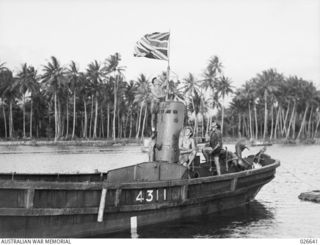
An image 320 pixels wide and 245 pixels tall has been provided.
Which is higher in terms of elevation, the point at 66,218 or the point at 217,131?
the point at 217,131

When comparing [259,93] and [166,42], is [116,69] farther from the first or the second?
[166,42]

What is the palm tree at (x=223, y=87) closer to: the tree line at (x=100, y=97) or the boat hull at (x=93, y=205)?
the tree line at (x=100, y=97)

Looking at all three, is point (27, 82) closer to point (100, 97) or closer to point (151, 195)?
point (100, 97)

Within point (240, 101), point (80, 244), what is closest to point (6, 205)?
point (80, 244)

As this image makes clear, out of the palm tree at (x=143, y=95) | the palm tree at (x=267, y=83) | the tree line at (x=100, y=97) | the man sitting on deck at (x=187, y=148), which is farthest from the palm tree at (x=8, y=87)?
the man sitting on deck at (x=187, y=148)

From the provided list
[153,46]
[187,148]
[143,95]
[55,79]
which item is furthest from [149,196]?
[143,95]

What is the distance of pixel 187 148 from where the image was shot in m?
15.7

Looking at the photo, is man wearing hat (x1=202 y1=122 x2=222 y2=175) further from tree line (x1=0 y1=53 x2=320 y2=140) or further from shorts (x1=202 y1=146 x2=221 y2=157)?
tree line (x1=0 y1=53 x2=320 y2=140)

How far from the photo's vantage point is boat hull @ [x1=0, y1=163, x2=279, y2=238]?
11367mm

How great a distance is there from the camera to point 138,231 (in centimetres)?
1325

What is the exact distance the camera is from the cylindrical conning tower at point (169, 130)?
15305 millimetres

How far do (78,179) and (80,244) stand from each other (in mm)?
5813

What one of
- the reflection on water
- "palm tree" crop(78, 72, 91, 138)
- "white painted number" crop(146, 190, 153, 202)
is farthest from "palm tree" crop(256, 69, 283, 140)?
"white painted number" crop(146, 190, 153, 202)

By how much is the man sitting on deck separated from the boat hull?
3.67 ft
